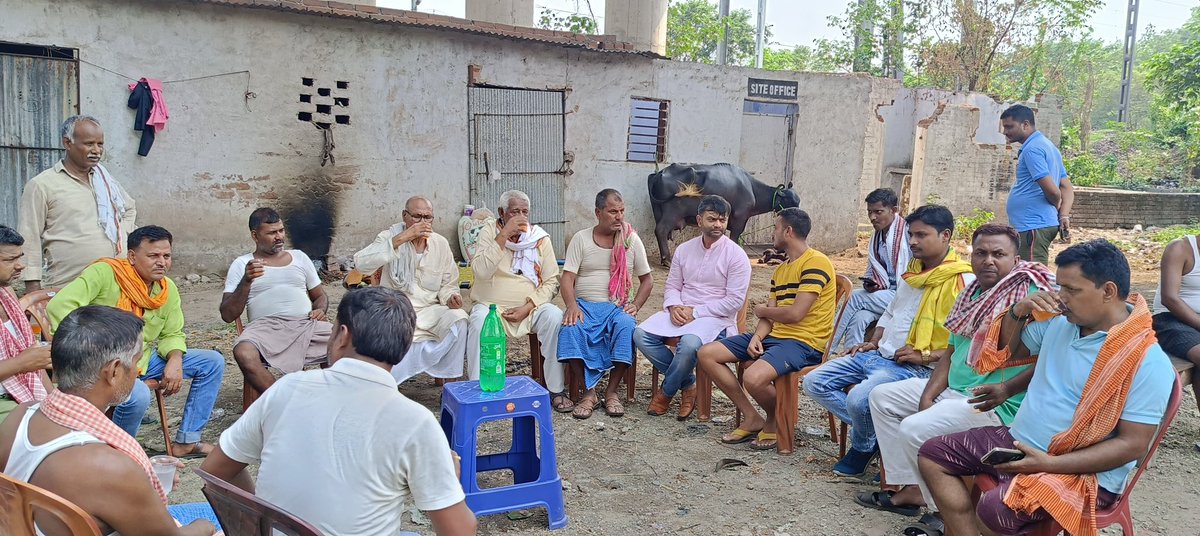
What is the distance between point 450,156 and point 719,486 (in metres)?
7.02

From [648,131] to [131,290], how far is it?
8.63 m

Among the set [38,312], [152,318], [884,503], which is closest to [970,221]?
[884,503]

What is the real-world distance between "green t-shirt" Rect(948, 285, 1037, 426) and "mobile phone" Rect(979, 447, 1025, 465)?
0.59 m

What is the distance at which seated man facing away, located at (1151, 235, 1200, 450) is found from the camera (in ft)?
14.9

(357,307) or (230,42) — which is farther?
(230,42)

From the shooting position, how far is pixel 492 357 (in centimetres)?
433

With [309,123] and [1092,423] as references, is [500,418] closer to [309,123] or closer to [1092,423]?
[1092,423]

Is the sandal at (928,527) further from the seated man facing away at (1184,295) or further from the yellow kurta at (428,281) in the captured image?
the yellow kurta at (428,281)

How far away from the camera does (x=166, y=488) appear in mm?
2529

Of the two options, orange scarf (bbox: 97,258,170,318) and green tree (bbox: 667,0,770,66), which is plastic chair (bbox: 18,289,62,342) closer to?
orange scarf (bbox: 97,258,170,318)

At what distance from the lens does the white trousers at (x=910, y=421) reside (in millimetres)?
3492

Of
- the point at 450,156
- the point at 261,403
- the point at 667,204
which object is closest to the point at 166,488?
the point at 261,403

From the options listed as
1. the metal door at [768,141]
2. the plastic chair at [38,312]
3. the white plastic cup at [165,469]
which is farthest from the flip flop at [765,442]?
the metal door at [768,141]

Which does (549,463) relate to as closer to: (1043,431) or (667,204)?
(1043,431)
